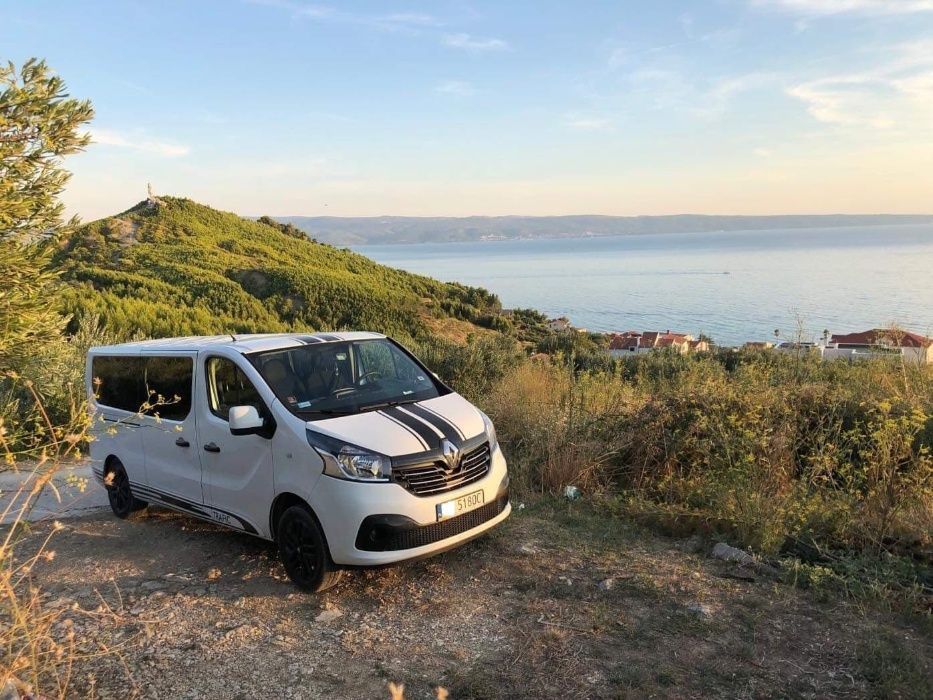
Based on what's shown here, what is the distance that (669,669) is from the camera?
11.9 ft

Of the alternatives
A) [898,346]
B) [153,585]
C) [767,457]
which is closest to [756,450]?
[767,457]

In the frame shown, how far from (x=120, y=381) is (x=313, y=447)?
3.12 metres

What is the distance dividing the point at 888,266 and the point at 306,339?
125 meters

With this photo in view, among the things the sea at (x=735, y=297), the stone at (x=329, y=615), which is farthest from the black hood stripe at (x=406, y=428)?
the sea at (x=735, y=297)

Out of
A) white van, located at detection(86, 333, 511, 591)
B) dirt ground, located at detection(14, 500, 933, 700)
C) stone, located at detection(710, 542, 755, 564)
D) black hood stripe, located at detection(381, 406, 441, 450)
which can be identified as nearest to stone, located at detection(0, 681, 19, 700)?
dirt ground, located at detection(14, 500, 933, 700)

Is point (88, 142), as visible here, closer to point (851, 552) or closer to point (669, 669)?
point (669, 669)

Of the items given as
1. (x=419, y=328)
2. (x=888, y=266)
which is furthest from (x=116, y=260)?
(x=888, y=266)

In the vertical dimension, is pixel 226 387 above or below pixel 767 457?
above

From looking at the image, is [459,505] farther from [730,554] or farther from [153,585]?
[153,585]

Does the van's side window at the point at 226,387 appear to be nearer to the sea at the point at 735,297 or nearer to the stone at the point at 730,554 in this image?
the stone at the point at 730,554

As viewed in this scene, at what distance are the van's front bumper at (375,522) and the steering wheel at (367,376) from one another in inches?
48.9

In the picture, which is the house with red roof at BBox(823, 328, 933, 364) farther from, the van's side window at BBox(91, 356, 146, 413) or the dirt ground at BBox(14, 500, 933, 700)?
the van's side window at BBox(91, 356, 146, 413)

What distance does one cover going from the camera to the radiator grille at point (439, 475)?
4.51 metres

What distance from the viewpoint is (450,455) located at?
471 cm
